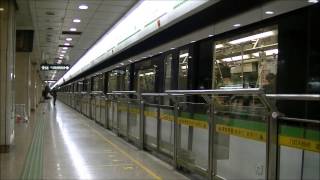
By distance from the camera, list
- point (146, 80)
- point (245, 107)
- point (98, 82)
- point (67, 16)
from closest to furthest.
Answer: point (245, 107) → point (146, 80) → point (67, 16) → point (98, 82)

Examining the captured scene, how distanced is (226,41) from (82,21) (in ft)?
23.7

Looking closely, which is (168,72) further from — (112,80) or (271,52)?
(112,80)

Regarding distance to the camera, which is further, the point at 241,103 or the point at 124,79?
the point at 124,79

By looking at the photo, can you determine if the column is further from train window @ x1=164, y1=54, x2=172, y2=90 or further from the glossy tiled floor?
train window @ x1=164, y1=54, x2=172, y2=90

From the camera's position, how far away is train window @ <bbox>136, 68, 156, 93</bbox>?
407 inches

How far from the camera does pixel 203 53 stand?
7598 millimetres

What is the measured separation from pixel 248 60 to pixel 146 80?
5.28m

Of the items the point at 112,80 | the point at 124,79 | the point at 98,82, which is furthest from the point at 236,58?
the point at 98,82

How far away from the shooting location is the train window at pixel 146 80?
10334 millimetres

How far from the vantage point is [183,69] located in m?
8.36

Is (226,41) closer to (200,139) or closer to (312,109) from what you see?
(200,139)

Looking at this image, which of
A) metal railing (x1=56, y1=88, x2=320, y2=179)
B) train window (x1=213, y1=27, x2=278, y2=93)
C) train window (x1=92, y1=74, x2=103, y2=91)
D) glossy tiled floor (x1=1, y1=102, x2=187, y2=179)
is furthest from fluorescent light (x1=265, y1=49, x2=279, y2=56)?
train window (x1=92, y1=74, x2=103, y2=91)

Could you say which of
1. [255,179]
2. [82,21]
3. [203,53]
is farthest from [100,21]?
[255,179]

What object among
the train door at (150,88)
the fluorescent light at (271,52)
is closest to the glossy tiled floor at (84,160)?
the train door at (150,88)
